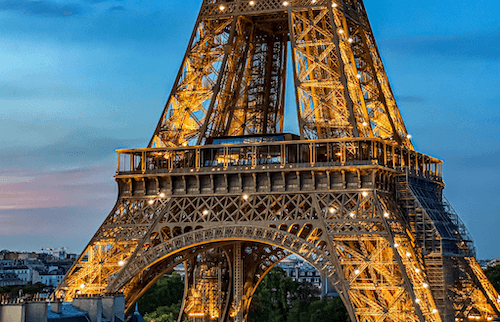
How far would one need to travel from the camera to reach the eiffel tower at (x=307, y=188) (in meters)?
45.5

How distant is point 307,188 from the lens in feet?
156

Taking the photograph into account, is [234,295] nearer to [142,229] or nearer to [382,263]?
[142,229]

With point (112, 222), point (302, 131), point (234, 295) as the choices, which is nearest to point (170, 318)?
point (234, 295)

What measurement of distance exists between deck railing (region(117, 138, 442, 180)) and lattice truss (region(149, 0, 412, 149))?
0.94 m

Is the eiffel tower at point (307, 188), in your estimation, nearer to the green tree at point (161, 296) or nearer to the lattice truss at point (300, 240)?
the lattice truss at point (300, 240)

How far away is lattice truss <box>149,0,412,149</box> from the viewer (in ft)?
163

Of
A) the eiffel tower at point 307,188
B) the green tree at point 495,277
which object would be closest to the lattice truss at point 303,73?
the eiffel tower at point 307,188

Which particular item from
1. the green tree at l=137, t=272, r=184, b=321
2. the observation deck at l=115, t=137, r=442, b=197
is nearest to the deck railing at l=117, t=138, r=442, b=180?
the observation deck at l=115, t=137, r=442, b=197

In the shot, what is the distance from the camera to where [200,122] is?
5247cm

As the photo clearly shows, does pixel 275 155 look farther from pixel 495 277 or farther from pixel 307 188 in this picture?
pixel 495 277

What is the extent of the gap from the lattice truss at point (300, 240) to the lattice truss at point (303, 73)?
13.7 ft

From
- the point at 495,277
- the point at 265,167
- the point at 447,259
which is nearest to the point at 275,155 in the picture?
the point at 265,167

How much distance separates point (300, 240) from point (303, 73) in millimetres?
10145

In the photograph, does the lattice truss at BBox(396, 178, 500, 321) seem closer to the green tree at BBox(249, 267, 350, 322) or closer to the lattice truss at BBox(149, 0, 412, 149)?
the lattice truss at BBox(149, 0, 412, 149)
